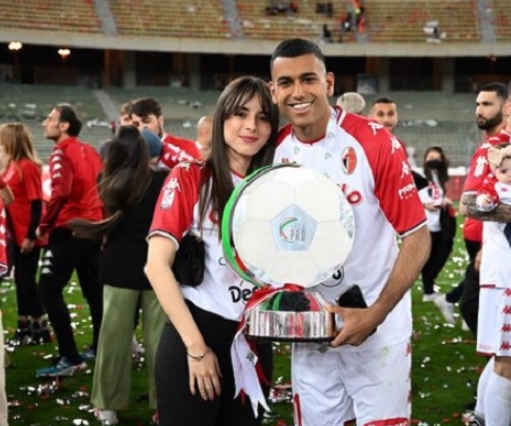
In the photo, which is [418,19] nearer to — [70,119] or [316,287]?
[70,119]

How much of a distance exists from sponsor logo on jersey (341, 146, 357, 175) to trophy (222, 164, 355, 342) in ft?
1.08

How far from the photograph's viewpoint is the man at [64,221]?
6.75 meters

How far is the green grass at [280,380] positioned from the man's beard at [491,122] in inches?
68.0

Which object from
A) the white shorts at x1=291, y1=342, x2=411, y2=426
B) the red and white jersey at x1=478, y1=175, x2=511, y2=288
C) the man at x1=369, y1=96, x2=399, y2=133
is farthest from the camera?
the man at x1=369, y1=96, x2=399, y2=133

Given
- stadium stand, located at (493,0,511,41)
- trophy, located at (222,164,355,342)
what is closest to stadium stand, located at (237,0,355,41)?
stadium stand, located at (493,0,511,41)

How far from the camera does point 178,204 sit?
3.07 metres

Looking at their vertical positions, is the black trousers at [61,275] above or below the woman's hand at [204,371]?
below

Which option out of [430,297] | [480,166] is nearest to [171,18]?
[430,297]

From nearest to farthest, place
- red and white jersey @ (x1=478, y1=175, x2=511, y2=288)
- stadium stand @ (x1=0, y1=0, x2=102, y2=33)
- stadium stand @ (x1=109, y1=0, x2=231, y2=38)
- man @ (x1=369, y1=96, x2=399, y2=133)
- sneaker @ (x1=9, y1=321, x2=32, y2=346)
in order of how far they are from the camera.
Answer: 1. red and white jersey @ (x1=478, y1=175, x2=511, y2=288)
2. man @ (x1=369, y1=96, x2=399, y2=133)
3. sneaker @ (x1=9, y1=321, x2=32, y2=346)
4. stadium stand @ (x1=0, y1=0, x2=102, y2=33)
5. stadium stand @ (x1=109, y1=0, x2=231, y2=38)

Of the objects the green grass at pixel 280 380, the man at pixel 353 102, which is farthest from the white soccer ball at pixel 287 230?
the man at pixel 353 102

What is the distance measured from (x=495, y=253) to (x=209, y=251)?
6.44 feet

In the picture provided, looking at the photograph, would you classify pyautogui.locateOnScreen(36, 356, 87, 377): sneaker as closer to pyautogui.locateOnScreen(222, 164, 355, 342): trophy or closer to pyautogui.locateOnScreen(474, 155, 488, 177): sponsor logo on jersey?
pyautogui.locateOnScreen(474, 155, 488, 177): sponsor logo on jersey

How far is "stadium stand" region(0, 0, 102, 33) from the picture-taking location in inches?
1422

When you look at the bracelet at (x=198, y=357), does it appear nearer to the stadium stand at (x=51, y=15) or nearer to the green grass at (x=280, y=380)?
the green grass at (x=280, y=380)
